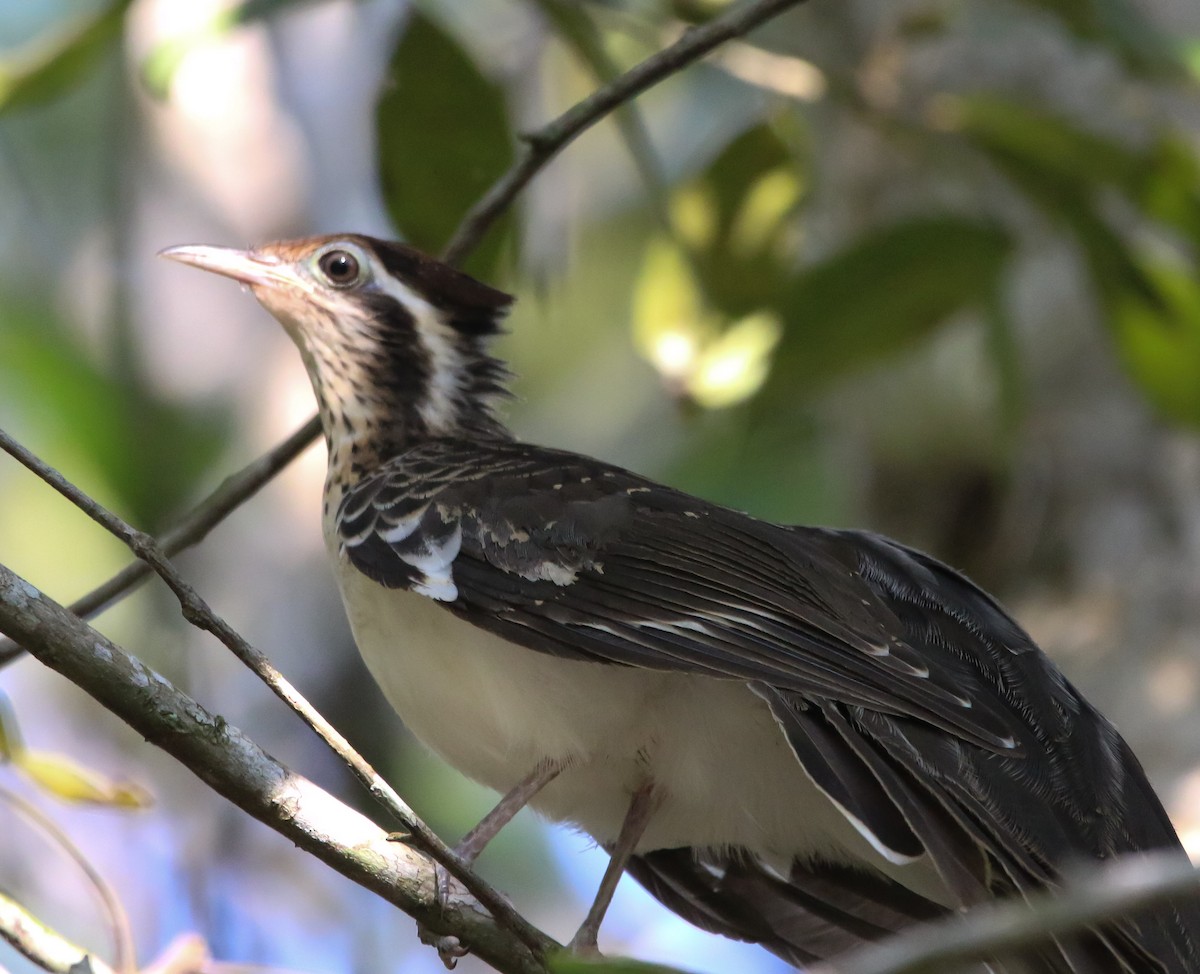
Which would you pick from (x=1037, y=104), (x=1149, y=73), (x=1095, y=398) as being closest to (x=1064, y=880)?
(x=1149, y=73)

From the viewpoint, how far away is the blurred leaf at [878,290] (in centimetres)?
486

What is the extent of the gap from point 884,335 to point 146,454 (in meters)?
3.67

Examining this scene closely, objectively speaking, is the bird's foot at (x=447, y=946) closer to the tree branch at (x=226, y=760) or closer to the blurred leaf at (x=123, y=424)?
the tree branch at (x=226, y=760)

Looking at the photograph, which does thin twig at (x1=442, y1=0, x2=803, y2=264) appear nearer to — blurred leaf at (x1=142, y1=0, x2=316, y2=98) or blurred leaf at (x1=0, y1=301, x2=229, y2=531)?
blurred leaf at (x1=142, y1=0, x2=316, y2=98)

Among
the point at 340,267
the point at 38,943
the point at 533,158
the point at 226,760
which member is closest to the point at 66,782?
the point at 38,943

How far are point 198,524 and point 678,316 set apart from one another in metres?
2.57

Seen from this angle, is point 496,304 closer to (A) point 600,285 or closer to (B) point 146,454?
(B) point 146,454

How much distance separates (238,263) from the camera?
472cm

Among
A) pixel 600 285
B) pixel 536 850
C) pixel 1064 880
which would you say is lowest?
pixel 1064 880

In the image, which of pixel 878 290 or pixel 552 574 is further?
pixel 878 290

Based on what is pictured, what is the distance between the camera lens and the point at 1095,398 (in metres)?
5.84

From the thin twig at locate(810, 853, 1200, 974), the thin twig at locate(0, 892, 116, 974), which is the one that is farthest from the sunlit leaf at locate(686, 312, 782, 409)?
the thin twig at locate(810, 853, 1200, 974)

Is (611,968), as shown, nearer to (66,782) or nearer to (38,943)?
(38,943)

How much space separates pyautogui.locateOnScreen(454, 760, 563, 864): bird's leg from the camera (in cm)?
365
